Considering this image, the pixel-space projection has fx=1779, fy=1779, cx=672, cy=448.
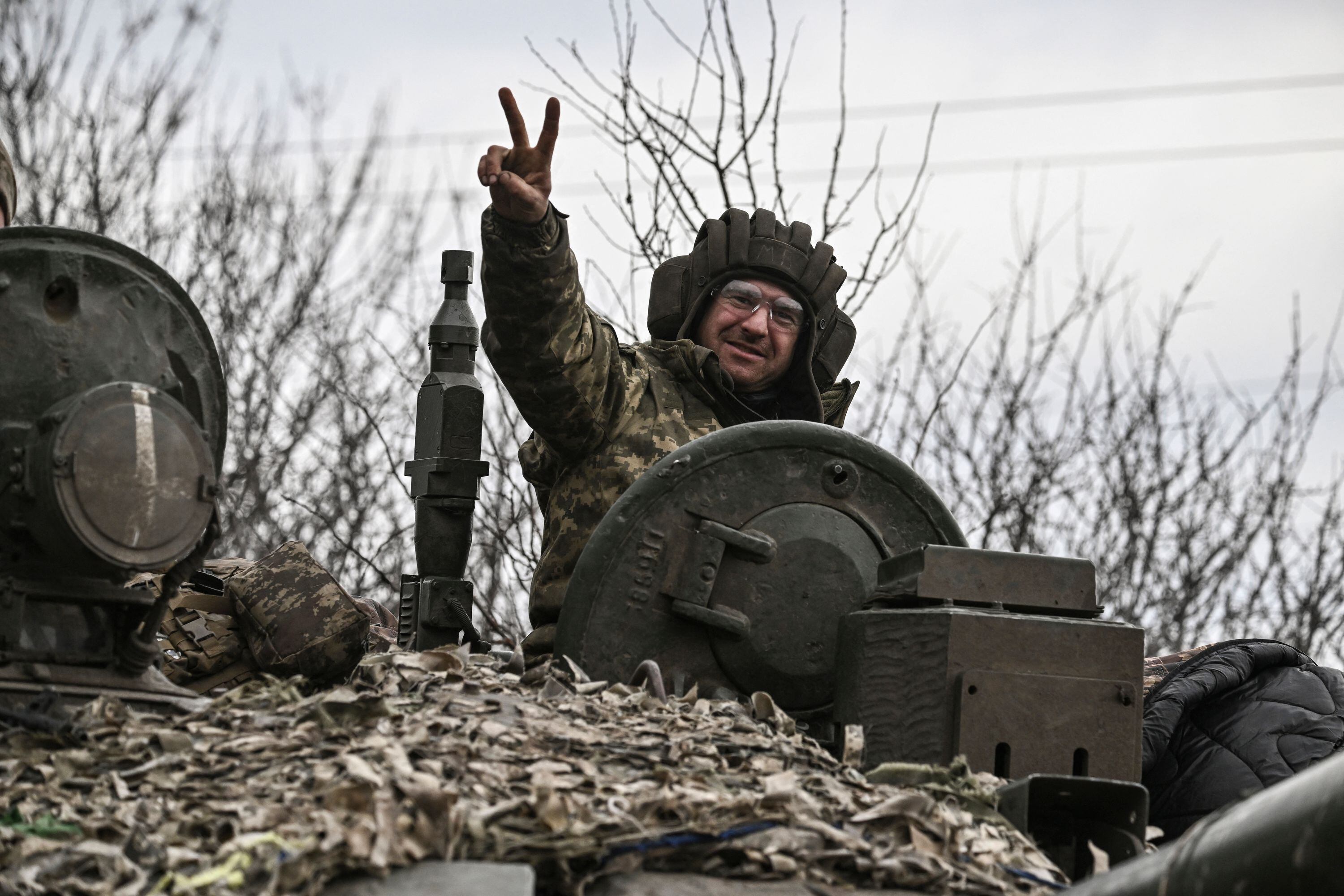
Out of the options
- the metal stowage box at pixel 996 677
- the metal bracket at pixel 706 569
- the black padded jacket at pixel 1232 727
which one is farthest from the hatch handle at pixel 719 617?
the black padded jacket at pixel 1232 727

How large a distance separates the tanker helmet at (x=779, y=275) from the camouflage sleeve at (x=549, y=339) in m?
0.67

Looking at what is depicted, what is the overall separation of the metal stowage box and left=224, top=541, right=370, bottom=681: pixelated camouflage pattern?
4.97ft

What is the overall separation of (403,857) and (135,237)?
1482 centimetres

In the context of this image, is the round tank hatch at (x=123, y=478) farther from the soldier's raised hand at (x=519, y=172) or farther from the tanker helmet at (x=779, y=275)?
the tanker helmet at (x=779, y=275)

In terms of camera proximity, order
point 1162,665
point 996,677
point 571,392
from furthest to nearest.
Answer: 1. point 1162,665
2. point 571,392
3. point 996,677

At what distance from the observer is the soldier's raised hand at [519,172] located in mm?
5062

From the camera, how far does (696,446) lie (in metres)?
4.73

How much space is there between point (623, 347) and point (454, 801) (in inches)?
130

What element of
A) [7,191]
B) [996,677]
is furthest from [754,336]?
[7,191]

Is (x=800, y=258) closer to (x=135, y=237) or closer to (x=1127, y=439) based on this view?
(x=1127, y=439)

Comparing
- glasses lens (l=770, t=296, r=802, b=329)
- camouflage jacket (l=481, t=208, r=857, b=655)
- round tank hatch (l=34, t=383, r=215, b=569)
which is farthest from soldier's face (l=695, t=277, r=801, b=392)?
round tank hatch (l=34, t=383, r=215, b=569)

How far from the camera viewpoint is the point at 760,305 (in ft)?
21.1

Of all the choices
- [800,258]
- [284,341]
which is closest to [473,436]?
[800,258]

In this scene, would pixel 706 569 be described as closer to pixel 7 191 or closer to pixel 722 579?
pixel 722 579
